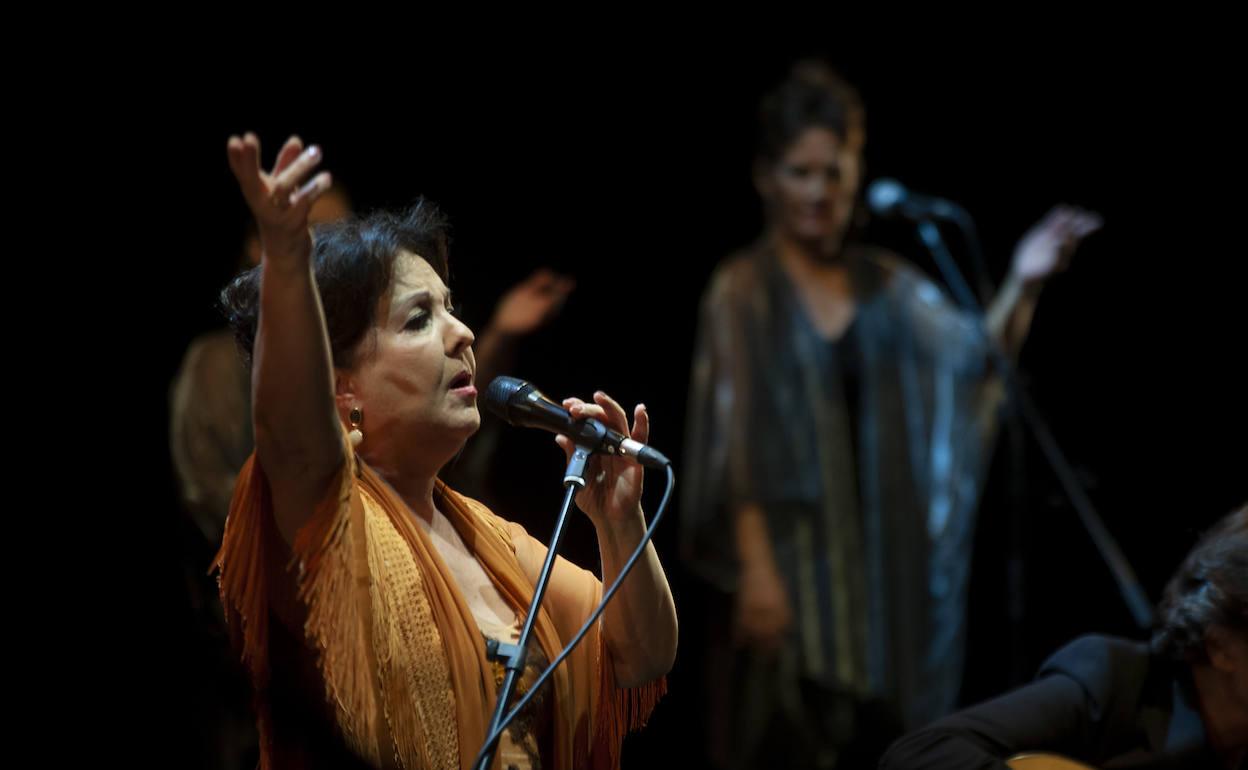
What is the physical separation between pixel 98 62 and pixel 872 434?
2.43 meters

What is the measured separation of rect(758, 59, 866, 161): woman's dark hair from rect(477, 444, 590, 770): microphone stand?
9.07 feet

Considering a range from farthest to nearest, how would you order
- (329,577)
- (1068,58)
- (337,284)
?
1. (1068,58)
2. (337,284)
3. (329,577)

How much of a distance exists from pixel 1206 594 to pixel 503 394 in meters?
1.39

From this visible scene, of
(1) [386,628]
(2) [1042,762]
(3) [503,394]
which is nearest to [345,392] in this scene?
(3) [503,394]

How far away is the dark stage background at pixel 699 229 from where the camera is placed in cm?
342

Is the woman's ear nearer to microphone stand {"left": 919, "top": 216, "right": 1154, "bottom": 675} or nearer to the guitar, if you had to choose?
the guitar

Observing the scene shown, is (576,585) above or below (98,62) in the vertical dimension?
below

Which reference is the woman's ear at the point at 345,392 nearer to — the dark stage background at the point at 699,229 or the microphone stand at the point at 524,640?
the microphone stand at the point at 524,640

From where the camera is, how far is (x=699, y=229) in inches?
166

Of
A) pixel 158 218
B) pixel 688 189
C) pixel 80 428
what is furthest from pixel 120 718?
pixel 688 189

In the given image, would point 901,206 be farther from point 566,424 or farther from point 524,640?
point 524,640

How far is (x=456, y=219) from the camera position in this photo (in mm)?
3670

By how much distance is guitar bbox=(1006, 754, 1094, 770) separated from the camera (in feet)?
7.50

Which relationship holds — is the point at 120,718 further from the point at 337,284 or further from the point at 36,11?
the point at 337,284
